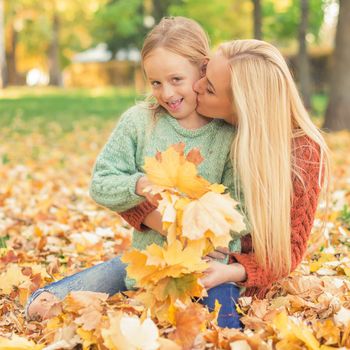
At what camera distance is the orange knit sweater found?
2.72m

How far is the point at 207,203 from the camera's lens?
2154 millimetres

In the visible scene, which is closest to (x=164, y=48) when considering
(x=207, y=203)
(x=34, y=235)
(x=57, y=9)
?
(x=207, y=203)

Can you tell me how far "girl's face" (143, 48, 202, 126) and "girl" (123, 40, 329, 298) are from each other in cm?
5

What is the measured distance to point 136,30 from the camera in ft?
109

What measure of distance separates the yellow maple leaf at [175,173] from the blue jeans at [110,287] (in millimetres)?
576

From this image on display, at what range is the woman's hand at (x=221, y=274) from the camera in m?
2.54

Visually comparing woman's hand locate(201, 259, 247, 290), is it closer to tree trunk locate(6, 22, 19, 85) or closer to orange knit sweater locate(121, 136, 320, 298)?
orange knit sweater locate(121, 136, 320, 298)

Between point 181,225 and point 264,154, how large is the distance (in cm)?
58

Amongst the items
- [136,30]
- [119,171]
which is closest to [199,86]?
[119,171]

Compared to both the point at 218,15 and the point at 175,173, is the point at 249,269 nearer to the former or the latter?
the point at 175,173

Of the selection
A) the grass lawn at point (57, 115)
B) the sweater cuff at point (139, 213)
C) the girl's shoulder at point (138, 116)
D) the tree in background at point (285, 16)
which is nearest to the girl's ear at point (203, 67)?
the girl's shoulder at point (138, 116)

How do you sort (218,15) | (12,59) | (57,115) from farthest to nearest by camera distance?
(12,59), (218,15), (57,115)

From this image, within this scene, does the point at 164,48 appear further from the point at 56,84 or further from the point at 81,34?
the point at 81,34

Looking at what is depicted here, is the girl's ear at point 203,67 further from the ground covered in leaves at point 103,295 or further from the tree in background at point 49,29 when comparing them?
the tree in background at point 49,29
